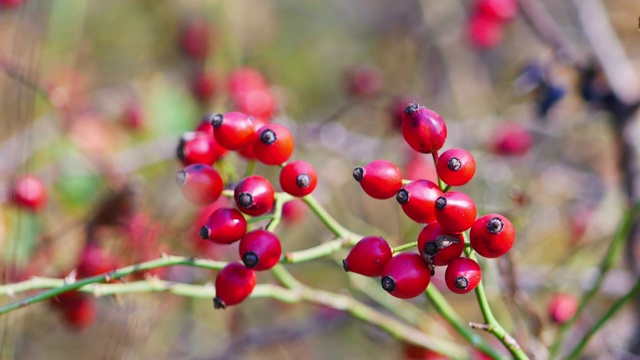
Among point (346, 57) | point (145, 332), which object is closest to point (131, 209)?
point (145, 332)

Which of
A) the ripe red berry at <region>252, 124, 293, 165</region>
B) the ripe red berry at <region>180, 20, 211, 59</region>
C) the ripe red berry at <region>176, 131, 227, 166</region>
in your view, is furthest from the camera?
the ripe red berry at <region>180, 20, 211, 59</region>

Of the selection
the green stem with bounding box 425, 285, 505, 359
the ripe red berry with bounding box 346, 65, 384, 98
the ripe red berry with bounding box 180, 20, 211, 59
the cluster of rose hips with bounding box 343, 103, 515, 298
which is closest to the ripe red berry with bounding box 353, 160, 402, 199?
the cluster of rose hips with bounding box 343, 103, 515, 298

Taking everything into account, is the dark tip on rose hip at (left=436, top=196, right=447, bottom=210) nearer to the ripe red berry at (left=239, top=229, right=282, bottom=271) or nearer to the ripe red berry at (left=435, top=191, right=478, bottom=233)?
the ripe red berry at (left=435, top=191, right=478, bottom=233)

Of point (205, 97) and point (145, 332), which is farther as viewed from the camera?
point (205, 97)

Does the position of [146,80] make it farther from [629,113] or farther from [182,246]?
[629,113]

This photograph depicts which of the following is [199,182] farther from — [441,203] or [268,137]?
[441,203]

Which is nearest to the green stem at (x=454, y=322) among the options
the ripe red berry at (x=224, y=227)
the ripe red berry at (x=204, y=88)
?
the ripe red berry at (x=224, y=227)
